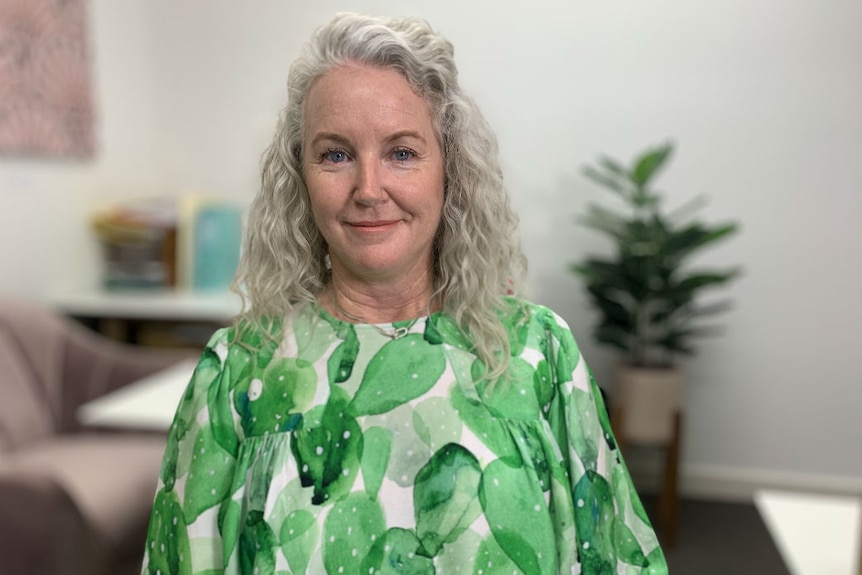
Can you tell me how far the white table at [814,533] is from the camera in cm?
141

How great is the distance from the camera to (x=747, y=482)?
10.4 feet

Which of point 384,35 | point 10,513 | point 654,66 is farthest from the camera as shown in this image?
point 654,66

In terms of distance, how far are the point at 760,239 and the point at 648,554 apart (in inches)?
106

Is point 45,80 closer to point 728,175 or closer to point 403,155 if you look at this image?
point 728,175

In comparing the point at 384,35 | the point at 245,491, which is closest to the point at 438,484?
the point at 245,491

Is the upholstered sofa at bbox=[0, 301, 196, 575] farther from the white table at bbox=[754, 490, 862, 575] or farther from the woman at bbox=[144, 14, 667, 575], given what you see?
the white table at bbox=[754, 490, 862, 575]

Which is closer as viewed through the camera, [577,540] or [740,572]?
[577,540]

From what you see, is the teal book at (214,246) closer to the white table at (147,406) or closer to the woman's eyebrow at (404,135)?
the white table at (147,406)

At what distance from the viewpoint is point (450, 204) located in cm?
74

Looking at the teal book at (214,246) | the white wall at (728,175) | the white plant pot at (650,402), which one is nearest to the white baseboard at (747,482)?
the white wall at (728,175)

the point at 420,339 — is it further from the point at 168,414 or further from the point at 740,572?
the point at 740,572

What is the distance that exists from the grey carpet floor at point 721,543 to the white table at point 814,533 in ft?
3.19

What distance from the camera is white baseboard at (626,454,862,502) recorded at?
10.4ft

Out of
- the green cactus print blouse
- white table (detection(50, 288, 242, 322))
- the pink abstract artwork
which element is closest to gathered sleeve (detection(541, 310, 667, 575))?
the green cactus print blouse
